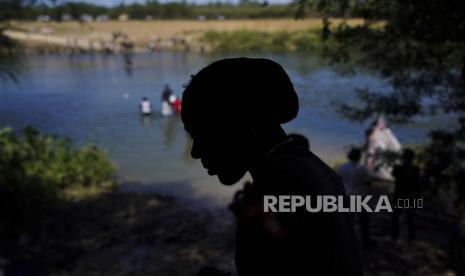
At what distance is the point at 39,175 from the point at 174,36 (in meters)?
64.7

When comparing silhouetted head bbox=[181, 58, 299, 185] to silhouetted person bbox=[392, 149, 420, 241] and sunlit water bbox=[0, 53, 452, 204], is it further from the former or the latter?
sunlit water bbox=[0, 53, 452, 204]

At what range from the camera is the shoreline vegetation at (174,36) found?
5521cm

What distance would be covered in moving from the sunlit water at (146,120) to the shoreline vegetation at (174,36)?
678 inches

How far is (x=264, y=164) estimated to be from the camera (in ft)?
4.08

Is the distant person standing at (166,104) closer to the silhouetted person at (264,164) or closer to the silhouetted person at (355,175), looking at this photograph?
the silhouetted person at (355,175)

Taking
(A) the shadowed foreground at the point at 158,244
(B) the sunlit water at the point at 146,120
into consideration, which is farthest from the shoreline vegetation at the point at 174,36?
(A) the shadowed foreground at the point at 158,244

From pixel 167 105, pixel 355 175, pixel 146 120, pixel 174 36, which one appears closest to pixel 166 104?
pixel 167 105

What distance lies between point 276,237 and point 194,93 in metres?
0.42

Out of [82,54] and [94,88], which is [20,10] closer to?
[94,88]

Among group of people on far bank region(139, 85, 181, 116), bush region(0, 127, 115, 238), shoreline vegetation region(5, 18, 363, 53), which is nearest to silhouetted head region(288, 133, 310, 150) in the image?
bush region(0, 127, 115, 238)

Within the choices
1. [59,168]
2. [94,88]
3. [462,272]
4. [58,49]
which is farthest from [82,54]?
[462,272]

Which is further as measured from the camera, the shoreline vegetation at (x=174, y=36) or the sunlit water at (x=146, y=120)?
the shoreline vegetation at (x=174, y=36)

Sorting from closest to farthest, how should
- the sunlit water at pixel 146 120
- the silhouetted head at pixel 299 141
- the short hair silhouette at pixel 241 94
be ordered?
the short hair silhouette at pixel 241 94, the silhouetted head at pixel 299 141, the sunlit water at pixel 146 120

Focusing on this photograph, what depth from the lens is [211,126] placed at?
129 cm
